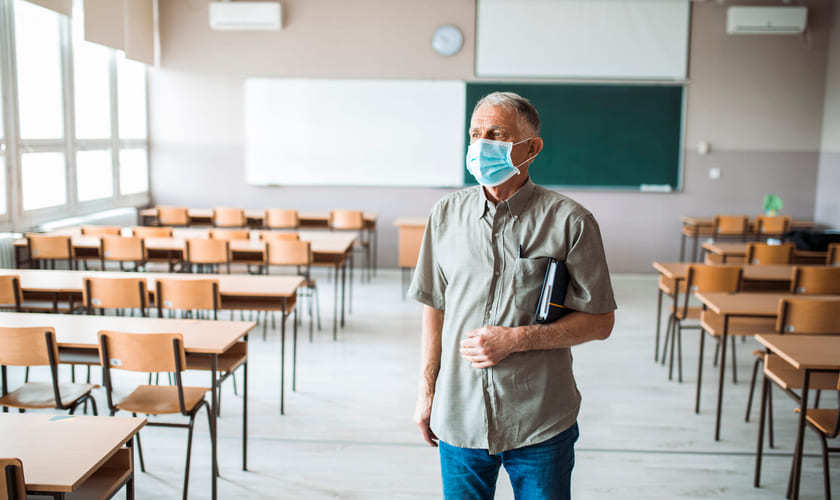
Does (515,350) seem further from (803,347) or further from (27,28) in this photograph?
(27,28)

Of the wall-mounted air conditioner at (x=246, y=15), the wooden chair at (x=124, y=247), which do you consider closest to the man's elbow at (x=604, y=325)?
the wooden chair at (x=124, y=247)

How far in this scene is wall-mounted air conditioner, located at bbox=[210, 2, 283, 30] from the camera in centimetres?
816

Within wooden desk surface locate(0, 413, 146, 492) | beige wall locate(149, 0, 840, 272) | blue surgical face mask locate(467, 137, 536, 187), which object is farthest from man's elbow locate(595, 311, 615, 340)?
beige wall locate(149, 0, 840, 272)

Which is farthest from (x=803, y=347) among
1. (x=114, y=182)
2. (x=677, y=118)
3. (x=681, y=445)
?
(x=114, y=182)

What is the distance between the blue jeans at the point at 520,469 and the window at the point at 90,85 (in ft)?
22.2

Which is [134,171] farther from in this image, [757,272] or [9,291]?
[757,272]

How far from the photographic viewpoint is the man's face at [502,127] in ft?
5.18

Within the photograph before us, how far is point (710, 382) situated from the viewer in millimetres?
4555

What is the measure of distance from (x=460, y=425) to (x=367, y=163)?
7.15 m

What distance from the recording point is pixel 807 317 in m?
3.32

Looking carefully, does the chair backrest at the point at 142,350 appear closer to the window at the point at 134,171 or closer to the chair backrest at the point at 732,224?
the window at the point at 134,171

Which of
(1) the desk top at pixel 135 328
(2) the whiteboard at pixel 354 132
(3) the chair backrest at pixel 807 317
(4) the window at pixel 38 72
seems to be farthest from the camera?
(2) the whiteboard at pixel 354 132

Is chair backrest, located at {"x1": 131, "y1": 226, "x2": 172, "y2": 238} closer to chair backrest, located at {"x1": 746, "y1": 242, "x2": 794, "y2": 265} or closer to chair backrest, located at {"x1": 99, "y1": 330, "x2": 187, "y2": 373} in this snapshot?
chair backrest, located at {"x1": 99, "y1": 330, "x2": 187, "y2": 373}

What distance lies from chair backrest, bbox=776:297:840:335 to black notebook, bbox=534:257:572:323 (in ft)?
7.55
